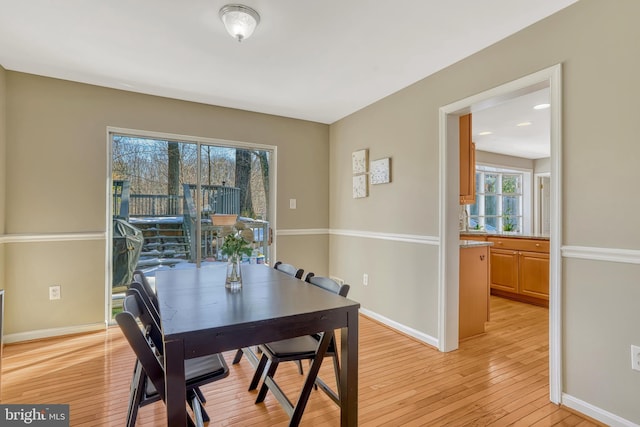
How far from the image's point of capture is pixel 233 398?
81.6 inches

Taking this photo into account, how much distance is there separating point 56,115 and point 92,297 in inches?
70.8

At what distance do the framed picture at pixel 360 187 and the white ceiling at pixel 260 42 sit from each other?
0.97 m

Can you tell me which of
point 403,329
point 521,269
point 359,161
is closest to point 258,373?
point 403,329

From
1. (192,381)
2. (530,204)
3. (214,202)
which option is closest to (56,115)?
(214,202)

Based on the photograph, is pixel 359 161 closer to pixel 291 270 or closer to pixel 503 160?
pixel 291 270

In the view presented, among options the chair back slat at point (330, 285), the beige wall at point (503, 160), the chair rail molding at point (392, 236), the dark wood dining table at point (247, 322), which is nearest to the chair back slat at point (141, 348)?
the dark wood dining table at point (247, 322)

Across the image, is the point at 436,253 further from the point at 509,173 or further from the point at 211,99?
the point at 509,173

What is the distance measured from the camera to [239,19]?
202cm

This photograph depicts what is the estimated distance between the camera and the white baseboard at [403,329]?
115 inches

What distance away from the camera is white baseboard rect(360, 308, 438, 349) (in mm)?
2912

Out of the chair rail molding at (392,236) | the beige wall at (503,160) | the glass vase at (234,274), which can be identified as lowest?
the glass vase at (234,274)

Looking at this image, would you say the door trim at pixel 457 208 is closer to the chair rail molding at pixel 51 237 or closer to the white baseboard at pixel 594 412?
the white baseboard at pixel 594 412

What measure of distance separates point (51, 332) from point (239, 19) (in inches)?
130

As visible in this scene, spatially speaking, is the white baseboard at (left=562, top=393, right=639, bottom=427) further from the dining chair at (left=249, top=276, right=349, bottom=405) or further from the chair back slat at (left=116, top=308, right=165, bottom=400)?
the chair back slat at (left=116, top=308, right=165, bottom=400)
